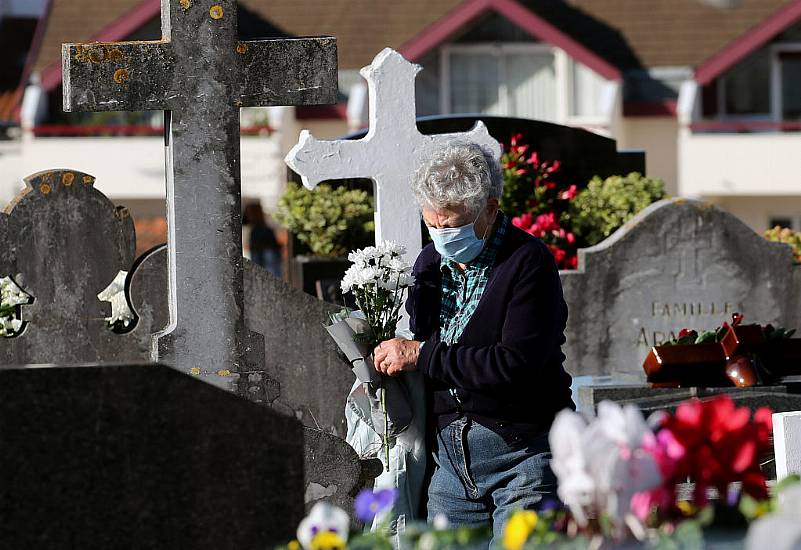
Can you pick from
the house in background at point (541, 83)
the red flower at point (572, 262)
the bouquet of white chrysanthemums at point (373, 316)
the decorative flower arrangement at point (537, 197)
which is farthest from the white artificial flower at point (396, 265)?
the house in background at point (541, 83)

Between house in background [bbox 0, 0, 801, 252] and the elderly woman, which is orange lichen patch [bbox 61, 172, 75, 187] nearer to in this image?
the elderly woman

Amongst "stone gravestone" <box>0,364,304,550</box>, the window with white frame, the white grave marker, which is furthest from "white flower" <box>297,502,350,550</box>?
the window with white frame

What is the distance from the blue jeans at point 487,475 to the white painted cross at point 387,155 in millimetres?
2720

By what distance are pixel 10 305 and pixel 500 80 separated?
1892 cm

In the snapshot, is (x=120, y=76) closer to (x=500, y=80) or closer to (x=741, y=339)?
(x=741, y=339)

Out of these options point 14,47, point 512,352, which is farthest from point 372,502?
point 14,47

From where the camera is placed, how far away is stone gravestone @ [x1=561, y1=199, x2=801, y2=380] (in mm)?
9297

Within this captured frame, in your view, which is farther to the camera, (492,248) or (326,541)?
(492,248)

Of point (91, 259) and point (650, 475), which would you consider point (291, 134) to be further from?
point (650, 475)

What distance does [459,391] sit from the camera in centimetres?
461

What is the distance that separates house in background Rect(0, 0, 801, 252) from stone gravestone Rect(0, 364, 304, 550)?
70.5 ft

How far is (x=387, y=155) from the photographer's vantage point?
24.1 ft

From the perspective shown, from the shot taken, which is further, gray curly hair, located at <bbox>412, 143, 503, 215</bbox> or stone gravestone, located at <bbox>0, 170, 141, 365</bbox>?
stone gravestone, located at <bbox>0, 170, 141, 365</bbox>

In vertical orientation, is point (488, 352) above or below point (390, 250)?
below
